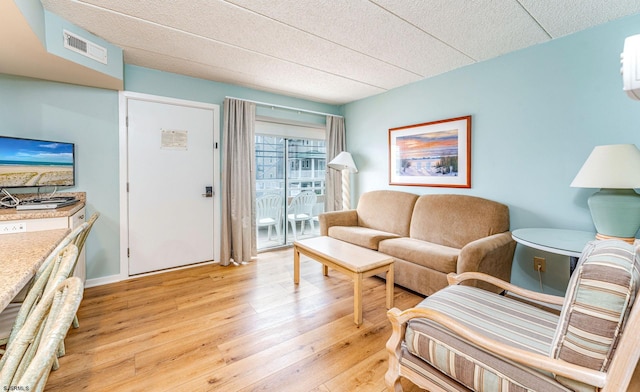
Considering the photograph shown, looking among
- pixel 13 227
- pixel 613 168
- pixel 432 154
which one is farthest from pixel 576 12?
pixel 13 227

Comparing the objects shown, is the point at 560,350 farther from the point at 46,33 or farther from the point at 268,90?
the point at 268,90

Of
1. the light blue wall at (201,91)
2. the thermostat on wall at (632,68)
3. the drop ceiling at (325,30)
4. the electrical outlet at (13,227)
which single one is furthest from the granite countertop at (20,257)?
the thermostat on wall at (632,68)

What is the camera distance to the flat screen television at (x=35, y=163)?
2.30m

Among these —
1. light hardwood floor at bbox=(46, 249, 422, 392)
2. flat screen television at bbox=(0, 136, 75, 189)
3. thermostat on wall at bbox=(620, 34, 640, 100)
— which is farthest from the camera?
flat screen television at bbox=(0, 136, 75, 189)

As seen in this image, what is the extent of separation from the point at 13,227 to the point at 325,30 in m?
2.67

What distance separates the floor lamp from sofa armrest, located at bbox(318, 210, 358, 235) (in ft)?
2.08

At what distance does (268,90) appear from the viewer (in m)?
3.82

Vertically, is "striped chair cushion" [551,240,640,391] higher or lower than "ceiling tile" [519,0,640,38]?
lower

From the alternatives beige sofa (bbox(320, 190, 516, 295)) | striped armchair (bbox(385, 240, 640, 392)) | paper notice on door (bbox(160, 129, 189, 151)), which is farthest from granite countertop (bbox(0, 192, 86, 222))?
beige sofa (bbox(320, 190, 516, 295))

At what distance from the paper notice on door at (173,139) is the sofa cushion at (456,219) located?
2.86 m

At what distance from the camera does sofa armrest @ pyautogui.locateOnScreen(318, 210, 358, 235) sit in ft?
12.1

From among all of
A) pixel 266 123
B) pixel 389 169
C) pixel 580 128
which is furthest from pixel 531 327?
pixel 266 123

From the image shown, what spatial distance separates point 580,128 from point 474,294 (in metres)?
1.81

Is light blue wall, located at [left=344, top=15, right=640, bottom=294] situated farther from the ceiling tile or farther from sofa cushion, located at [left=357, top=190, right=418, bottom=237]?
sofa cushion, located at [left=357, top=190, right=418, bottom=237]
